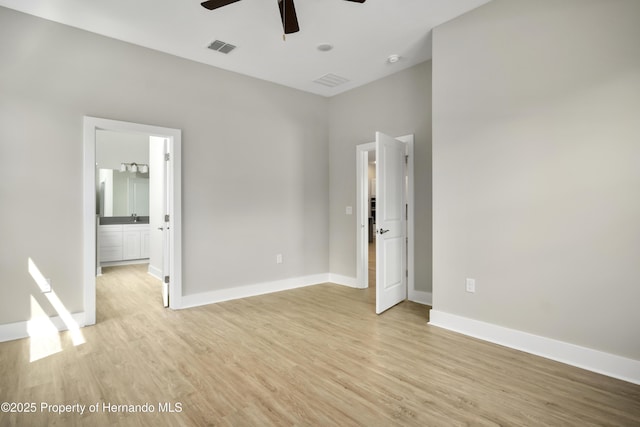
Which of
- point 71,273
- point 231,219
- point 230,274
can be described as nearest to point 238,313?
point 230,274

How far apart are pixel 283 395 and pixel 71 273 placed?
264 cm

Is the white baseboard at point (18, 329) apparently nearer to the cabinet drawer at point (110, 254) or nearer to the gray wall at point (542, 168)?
the gray wall at point (542, 168)

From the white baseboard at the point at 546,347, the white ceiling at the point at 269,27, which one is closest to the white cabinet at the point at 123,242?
the white ceiling at the point at 269,27

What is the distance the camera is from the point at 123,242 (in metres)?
7.01

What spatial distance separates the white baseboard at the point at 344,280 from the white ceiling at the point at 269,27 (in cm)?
308

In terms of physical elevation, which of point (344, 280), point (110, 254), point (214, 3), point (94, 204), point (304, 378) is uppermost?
point (214, 3)

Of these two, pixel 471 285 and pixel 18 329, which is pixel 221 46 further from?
pixel 471 285

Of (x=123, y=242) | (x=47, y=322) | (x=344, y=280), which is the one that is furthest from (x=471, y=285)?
(x=123, y=242)

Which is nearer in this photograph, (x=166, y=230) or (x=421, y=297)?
(x=166, y=230)

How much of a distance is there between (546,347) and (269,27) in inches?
152

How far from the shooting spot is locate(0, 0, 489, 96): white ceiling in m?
2.96

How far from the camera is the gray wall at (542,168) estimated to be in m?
2.34

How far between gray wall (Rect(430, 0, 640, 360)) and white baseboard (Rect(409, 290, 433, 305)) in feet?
2.47

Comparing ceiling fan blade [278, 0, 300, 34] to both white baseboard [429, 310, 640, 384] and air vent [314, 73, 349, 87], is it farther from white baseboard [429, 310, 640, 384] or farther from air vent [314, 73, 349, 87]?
white baseboard [429, 310, 640, 384]
